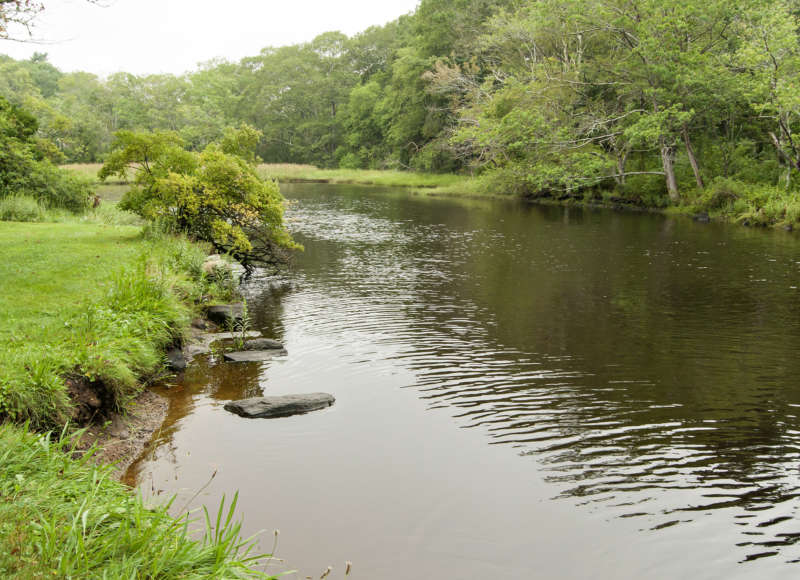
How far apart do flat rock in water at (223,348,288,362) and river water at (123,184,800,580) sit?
0.29 meters

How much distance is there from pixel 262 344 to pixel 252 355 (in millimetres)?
473

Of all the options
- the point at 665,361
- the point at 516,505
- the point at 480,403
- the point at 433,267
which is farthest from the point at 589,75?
the point at 516,505

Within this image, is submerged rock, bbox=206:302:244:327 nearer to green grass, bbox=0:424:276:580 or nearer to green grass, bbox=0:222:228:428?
green grass, bbox=0:222:228:428

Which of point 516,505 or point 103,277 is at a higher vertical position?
point 103,277

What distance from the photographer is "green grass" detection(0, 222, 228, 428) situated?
263 inches

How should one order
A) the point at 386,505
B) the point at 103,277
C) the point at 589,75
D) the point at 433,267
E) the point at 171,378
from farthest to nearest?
1. the point at 589,75
2. the point at 433,267
3. the point at 103,277
4. the point at 171,378
5. the point at 386,505

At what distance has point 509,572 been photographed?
513cm

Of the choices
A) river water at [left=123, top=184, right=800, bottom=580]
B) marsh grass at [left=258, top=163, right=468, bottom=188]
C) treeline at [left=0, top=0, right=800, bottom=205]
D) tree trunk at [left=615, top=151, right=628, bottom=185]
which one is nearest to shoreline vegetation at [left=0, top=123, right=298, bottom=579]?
river water at [left=123, top=184, right=800, bottom=580]

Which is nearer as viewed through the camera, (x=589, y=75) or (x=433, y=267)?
(x=433, y=267)

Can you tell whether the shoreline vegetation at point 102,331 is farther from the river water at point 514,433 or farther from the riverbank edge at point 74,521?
the river water at point 514,433

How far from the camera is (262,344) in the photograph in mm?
11219

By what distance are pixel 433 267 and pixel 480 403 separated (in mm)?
11128

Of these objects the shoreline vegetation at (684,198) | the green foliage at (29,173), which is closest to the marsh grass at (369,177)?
the shoreline vegetation at (684,198)

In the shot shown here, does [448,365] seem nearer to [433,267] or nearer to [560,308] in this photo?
[560,308]
